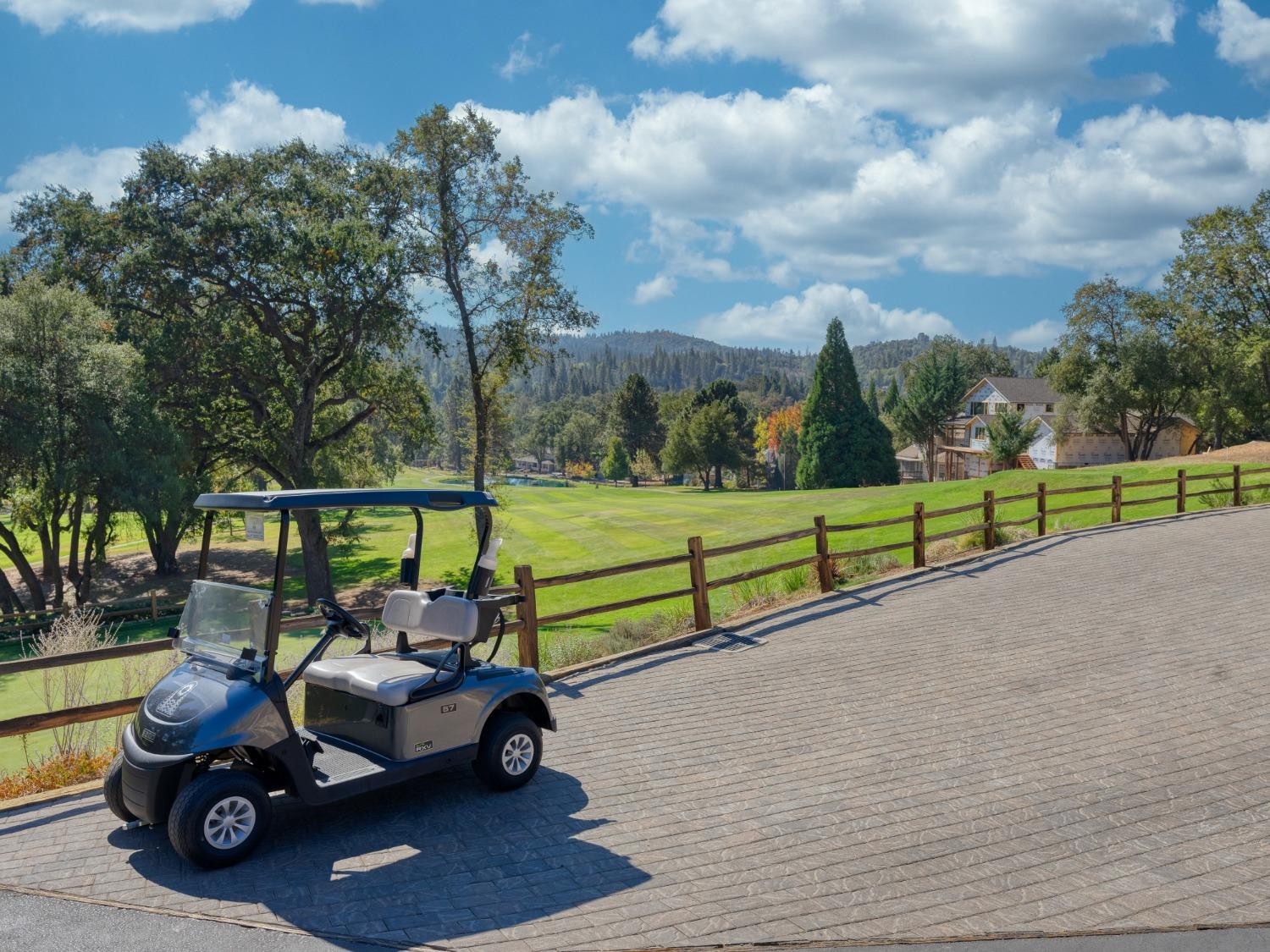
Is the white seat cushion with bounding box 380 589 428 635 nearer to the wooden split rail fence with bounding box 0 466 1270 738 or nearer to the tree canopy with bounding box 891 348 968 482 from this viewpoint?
the wooden split rail fence with bounding box 0 466 1270 738

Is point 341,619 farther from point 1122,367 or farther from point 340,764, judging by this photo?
point 1122,367

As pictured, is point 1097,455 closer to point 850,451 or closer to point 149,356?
point 850,451

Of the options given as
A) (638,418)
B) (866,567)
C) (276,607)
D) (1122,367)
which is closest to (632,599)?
(866,567)

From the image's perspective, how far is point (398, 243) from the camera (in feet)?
92.9

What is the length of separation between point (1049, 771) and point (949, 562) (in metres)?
8.97

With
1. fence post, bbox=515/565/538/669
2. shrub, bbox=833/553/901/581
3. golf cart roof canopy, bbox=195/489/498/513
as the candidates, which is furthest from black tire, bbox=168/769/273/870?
shrub, bbox=833/553/901/581

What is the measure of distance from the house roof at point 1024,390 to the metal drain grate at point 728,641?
69405 millimetres

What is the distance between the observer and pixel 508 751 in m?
6.82

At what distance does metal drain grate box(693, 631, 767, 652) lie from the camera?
11.2m

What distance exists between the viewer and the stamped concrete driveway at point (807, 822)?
5.10 meters

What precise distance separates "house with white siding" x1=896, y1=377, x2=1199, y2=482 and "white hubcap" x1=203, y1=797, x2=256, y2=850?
5846cm

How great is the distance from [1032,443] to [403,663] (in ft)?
219

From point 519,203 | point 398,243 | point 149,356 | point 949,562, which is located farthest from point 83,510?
point 949,562

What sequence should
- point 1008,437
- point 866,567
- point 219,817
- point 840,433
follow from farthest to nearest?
point 840,433 < point 1008,437 < point 866,567 < point 219,817
